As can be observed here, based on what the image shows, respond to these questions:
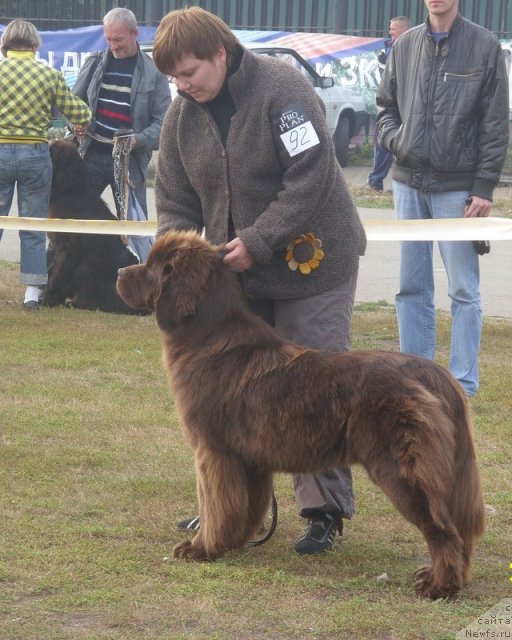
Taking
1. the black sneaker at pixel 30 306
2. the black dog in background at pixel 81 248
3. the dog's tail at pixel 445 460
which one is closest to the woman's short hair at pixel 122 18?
the black dog in background at pixel 81 248

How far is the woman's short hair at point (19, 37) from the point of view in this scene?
842 centimetres

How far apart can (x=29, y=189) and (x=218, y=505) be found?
5.24 metres

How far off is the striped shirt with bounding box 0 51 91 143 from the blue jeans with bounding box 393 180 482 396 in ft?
10.3

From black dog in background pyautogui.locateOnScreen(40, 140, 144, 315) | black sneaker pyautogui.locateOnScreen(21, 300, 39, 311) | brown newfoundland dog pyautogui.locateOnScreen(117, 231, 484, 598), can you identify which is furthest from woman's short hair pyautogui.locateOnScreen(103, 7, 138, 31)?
brown newfoundland dog pyautogui.locateOnScreen(117, 231, 484, 598)

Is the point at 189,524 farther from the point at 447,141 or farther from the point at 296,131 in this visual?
the point at 447,141

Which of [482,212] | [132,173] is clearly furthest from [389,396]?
[132,173]

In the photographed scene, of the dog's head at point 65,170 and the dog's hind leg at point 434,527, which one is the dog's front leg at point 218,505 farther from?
the dog's head at point 65,170

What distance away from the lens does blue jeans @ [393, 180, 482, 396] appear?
6.34 meters

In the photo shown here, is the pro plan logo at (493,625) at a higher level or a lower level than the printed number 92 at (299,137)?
lower

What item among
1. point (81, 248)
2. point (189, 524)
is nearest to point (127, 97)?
point (81, 248)

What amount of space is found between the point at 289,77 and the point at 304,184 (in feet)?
1.42

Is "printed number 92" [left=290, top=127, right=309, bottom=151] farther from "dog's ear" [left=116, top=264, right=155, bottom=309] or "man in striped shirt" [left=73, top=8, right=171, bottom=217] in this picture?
"man in striped shirt" [left=73, top=8, right=171, bottom=217]

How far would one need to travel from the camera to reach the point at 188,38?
3.97 metres

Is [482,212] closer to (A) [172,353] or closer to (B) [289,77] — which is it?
(B) [289,77]
